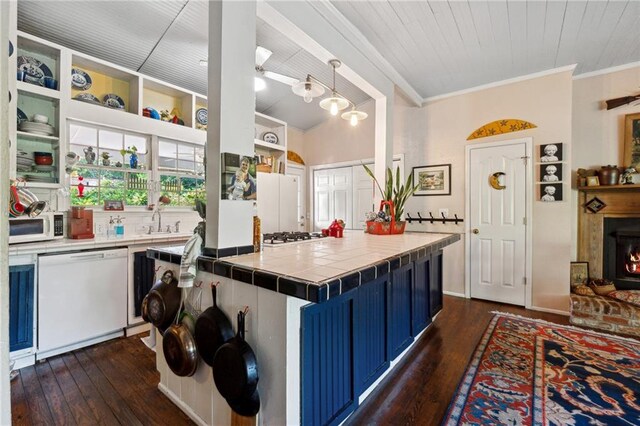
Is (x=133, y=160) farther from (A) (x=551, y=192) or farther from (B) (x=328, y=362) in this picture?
(A) (x=551, y=192)

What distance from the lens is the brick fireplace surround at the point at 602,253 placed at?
2.75m

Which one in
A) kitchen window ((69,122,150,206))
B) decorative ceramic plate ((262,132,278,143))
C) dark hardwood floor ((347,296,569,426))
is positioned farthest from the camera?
decorative ceramic plate ((262,132,278,143))

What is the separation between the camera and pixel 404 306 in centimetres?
210

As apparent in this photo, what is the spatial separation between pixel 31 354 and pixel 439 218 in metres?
4.45

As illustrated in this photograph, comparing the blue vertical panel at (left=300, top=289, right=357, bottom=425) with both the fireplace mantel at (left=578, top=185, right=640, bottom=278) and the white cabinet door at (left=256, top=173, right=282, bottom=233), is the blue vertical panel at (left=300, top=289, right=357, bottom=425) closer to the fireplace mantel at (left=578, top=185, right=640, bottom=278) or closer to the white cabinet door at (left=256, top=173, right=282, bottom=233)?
the white cabinet door at (left=256, top=173, right=282, bottom=233)

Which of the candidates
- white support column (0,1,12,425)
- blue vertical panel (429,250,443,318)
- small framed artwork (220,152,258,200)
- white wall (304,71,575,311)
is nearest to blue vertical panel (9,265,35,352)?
small framed artwork (220,152,258,200)

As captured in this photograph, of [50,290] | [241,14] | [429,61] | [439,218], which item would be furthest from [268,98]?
[50,290]

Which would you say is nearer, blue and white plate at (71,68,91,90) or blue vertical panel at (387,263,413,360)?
blue vertical panel at (387,263,413,360)

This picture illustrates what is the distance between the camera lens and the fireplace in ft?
10.0

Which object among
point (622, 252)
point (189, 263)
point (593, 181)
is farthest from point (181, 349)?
point (622, 252)

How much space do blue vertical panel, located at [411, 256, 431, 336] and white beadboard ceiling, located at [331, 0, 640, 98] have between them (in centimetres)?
209

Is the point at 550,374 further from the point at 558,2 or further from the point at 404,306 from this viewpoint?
the point at 558,2

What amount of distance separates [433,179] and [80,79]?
429 centimetres

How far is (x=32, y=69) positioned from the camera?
2.48 m
